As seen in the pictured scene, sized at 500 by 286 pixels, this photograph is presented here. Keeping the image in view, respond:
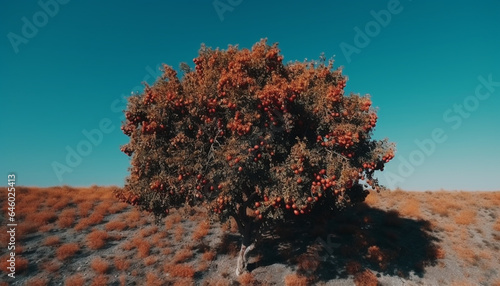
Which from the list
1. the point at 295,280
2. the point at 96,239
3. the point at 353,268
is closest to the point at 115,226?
the point at 96,239

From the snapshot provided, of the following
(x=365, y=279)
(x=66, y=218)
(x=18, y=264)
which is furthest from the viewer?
(x=66, y=218)

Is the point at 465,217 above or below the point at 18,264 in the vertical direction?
below

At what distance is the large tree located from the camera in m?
11.6

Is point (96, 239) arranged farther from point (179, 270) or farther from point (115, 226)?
point (179, 270)

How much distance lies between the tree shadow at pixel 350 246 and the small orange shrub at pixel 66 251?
11.6 meters

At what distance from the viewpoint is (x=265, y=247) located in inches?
764

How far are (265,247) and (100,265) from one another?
1029cm

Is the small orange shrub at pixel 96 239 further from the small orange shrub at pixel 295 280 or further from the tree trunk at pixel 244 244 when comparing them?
the small orange shrub at pixel 295 280

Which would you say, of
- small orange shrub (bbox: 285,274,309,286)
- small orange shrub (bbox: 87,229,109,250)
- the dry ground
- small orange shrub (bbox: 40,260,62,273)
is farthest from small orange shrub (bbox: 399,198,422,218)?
small orange shrub (bbox: 40,260,62,273)

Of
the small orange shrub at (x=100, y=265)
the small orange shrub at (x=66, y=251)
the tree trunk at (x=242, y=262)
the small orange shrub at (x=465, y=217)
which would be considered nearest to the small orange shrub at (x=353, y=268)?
the tree trunk at (x=242, y=262)

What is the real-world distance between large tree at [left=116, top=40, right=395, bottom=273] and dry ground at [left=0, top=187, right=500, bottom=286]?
2.59m

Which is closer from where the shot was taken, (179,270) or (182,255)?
(179,270)

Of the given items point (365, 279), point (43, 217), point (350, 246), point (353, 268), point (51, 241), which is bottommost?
point (365, 279)

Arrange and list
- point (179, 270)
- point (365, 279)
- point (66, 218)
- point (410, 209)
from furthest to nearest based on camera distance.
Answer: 1. point (410, 209)
2. point (66, 218)
3. point (179, 270)
4. point (365, 279)
